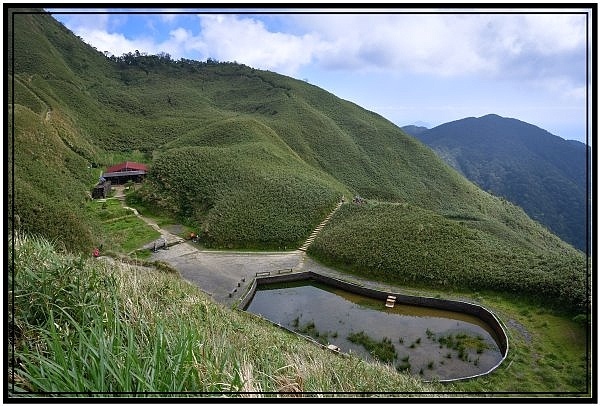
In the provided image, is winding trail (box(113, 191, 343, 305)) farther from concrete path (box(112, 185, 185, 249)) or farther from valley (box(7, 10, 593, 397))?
valley (box(7, 10, 593, 397))

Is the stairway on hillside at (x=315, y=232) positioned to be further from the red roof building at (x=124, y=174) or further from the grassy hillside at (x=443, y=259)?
the red roof building at (x=124, y=174)

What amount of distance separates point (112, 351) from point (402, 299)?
514 inches

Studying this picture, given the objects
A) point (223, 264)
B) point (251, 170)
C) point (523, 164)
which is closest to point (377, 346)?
point (223, 264)

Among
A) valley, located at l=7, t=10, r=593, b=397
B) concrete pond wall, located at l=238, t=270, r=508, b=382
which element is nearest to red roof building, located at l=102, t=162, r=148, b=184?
valley, located at l=7, t=10, r=593, b=397

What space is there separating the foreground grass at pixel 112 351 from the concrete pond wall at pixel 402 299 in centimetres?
744

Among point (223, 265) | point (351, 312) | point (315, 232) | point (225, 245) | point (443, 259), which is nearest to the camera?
point (351, 312)

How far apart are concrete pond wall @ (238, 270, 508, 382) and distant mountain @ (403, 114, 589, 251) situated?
64692 mm

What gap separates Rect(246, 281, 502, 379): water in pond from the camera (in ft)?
36.9

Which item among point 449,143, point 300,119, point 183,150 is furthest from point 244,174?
point 449,143

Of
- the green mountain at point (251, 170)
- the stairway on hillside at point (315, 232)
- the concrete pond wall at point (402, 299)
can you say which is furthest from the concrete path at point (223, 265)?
the green mountain at point (251, 170)

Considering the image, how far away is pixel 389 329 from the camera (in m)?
13.2

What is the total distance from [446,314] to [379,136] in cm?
5704

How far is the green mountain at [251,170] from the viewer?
17.4m

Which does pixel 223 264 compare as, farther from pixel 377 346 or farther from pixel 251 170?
pixel 251 170
